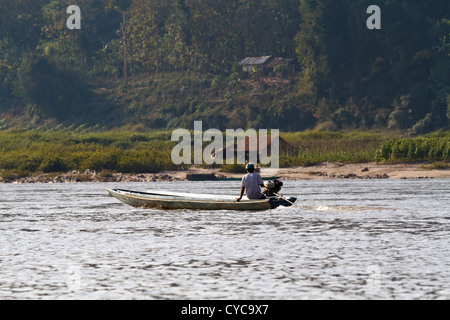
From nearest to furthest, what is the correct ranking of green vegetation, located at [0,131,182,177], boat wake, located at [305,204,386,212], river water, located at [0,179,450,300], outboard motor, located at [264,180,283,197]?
river water, located at [0,179,450,300]
outboard motor, located at [264,180,283,197]
boat wake, located at [305,204,386,212]
green vegetation, located at [0,131,182,177]

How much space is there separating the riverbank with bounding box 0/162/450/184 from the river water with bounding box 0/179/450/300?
46.1 feet

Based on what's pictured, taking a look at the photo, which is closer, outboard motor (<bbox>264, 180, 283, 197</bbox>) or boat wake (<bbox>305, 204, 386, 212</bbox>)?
outboard motor (<bbox>264, 180, 283, 197</bbox>)

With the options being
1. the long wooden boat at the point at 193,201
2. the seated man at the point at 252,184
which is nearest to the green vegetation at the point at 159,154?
the long wooden boat at the point at 193,201

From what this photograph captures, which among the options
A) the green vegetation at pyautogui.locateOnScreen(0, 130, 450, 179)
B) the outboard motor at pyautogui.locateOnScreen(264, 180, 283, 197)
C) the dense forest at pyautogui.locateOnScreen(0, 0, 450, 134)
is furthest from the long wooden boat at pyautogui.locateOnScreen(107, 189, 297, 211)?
the dense forest at pyautogui.locateOnScreen(0, 0, 450, 134)

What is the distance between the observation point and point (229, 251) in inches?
669

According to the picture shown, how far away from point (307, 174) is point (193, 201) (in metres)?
21.0

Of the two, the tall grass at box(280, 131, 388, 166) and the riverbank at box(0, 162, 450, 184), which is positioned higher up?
the tall grass at box(280, 131, 388, 166)

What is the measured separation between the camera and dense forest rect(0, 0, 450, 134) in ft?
226

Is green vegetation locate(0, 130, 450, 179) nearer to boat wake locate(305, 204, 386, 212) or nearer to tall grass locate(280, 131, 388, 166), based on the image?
tall grass locate(280, 131, 388, 166)

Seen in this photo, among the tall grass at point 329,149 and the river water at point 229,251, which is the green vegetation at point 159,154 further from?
the river water at point 229,251

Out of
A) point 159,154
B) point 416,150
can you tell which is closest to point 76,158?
point 159,154
